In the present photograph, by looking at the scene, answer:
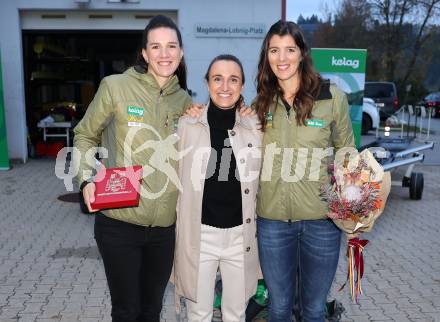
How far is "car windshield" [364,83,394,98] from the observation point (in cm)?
2381

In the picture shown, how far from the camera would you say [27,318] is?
411cm

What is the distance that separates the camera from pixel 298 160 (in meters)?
2.80

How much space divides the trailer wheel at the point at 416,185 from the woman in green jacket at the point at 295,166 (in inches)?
236

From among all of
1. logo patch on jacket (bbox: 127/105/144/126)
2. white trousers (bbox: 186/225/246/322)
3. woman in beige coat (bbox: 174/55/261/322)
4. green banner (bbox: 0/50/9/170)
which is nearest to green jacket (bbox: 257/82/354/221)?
woman in beige coat (bbox: 174/55/261/322)

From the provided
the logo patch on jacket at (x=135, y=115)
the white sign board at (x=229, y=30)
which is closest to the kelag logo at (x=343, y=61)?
the white sign board at (x=229, y=30)

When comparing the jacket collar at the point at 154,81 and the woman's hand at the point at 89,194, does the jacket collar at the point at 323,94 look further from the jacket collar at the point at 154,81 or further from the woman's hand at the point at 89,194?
the woman's hand at the point at 89,194

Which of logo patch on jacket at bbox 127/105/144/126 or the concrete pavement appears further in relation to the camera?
the concrete pavement

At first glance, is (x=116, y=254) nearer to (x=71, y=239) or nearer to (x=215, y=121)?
(x=215, y=121)

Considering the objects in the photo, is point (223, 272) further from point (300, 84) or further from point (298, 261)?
point (300, 84)

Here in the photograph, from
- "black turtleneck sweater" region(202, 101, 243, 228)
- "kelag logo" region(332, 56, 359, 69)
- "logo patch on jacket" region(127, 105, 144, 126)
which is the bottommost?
"black turtleneck sweater" region(202, 101, 243, 228)

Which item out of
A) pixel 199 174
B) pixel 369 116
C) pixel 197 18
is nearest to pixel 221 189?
pixel 199 174

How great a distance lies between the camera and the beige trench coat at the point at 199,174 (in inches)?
113

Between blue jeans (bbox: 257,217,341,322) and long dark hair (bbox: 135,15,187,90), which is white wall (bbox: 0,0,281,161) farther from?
blue jeans (bbox: 257,217,341,322)

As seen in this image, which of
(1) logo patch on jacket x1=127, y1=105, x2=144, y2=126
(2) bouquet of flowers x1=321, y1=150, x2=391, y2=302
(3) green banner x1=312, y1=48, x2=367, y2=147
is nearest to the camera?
(2) bouquet of flowers x1=321, y1=150, x2=391, y2=302
